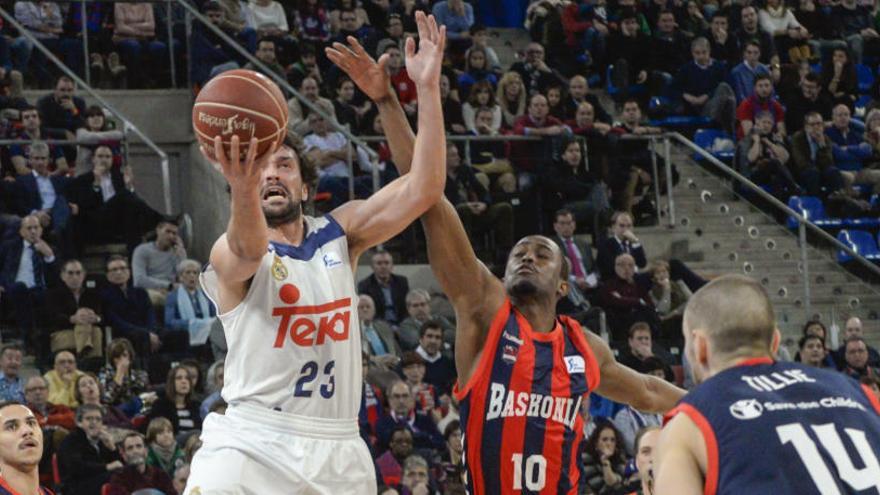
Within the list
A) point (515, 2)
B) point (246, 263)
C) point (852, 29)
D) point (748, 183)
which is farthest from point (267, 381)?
point (852, 29)

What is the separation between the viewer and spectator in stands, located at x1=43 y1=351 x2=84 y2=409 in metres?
12.2

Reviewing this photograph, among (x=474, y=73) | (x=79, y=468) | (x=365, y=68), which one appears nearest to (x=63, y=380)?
(x=79, y=468)

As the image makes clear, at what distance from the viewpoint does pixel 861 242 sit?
17.5m

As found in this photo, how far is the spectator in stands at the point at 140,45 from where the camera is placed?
16.8 metres

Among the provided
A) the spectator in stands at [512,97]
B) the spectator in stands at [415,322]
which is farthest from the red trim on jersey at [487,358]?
the spectator in stands at [512,97]

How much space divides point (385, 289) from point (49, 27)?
5071 mm

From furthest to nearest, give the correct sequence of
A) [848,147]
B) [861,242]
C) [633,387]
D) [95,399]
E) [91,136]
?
[848,147] < [861,242] < [91,136] < [95,399] < [633,387]

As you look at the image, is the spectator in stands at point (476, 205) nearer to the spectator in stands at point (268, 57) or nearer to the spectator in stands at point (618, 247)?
the spectator in stands at point (618, 247)

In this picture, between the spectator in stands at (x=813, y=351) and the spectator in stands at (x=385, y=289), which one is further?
the spectator in stands at (x=813, y=351)

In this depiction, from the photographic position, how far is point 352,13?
1772 centimetres

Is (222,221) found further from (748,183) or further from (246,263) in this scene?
(246,263)

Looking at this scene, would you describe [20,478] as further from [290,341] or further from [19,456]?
[290,341]

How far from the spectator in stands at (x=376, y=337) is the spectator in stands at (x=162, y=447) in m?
2.40

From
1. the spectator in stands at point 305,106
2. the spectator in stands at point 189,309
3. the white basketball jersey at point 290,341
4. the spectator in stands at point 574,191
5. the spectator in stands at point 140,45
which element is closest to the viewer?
the white basketball jersey at point 290,341
